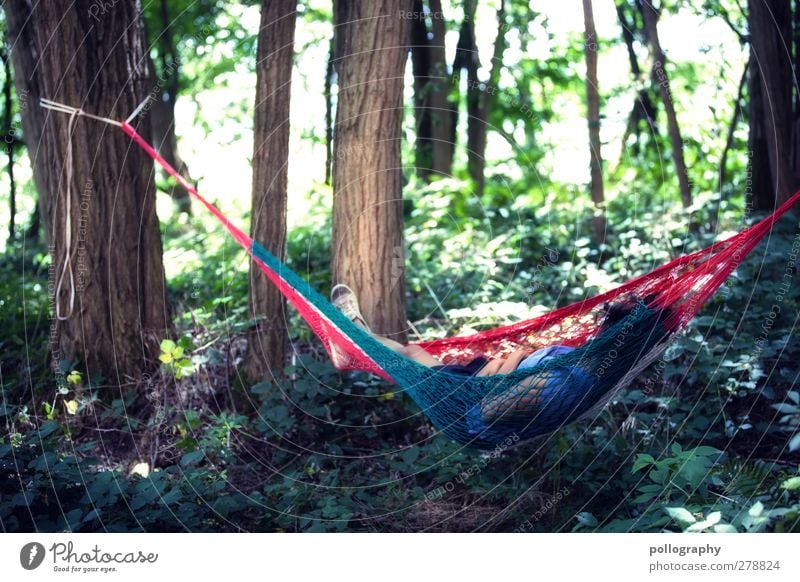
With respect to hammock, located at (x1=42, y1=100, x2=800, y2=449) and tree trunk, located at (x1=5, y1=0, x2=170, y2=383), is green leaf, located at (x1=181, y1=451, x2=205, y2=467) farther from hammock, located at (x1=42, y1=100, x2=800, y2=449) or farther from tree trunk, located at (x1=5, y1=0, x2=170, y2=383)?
tree trunk, located at (x1=5, y1=0, x2=170, y2=383)

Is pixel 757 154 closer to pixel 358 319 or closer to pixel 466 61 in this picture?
pixel 358 319

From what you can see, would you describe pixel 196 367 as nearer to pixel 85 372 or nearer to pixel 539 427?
pixel 85 372

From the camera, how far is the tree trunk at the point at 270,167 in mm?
3201

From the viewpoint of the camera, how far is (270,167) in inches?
127

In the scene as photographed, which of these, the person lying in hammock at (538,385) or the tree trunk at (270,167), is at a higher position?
the tree trunk at (270,167)

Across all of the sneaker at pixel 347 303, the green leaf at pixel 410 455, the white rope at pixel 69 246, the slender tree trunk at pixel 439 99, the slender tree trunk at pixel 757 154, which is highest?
the slender tree trunk at pixel 439 99

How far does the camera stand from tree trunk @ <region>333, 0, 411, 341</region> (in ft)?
10.00

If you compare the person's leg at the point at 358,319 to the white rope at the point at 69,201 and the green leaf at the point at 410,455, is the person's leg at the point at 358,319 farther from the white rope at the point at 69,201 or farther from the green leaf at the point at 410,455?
the white rope at the point at 69,201

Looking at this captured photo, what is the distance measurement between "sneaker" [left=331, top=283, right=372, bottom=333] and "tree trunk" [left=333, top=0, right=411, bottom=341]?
4 cm

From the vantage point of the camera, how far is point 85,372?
3240 millimetres

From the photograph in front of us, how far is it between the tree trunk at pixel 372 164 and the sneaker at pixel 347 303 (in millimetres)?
39

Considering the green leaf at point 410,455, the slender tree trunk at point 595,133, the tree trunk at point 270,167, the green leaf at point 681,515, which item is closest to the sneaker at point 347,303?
the tree trunk at point 270,167

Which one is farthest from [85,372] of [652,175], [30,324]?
[652,175]
